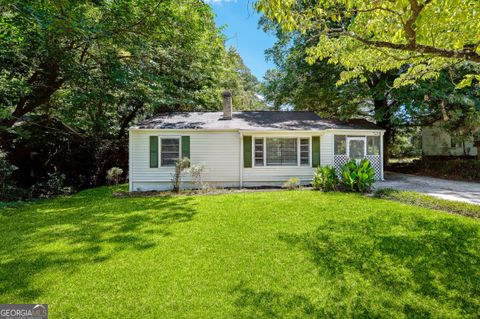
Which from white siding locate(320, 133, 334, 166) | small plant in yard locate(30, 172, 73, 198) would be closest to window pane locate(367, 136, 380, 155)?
white siding locate(320, 133, 334, 166)

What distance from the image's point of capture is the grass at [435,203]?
644 cm

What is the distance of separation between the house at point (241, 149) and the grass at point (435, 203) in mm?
3746

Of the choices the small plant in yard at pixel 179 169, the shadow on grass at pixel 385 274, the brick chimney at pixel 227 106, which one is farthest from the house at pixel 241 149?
the shadow on grass at pixel 385 274

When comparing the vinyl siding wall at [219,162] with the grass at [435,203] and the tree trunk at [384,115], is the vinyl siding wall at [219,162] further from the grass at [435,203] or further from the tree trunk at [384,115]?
the tree trunk at [384,115]

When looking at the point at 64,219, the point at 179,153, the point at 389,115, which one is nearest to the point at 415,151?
the point at 389,115

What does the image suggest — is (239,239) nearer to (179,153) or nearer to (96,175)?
(179,153)

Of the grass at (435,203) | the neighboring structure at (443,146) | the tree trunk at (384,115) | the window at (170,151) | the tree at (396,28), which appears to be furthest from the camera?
the neighboring structure at (443,146)

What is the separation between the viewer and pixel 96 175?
13406 millimetres

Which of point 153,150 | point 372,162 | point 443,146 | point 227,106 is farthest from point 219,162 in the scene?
point 443,146

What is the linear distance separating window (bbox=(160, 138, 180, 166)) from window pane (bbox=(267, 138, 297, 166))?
425cm

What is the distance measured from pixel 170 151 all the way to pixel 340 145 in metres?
8.26

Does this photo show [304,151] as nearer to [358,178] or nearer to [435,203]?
[358,178]

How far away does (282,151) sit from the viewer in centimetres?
1184

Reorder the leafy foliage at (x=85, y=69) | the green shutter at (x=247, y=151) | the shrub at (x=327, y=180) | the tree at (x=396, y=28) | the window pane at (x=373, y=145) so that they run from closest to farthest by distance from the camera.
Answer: the tree at (x=396, y=28), the leafy foliage at (x=85, y=69), the shrub at (x=327, y=180), the green shutter at (x=247, y=151), the window pane at (x=373, y=145)
